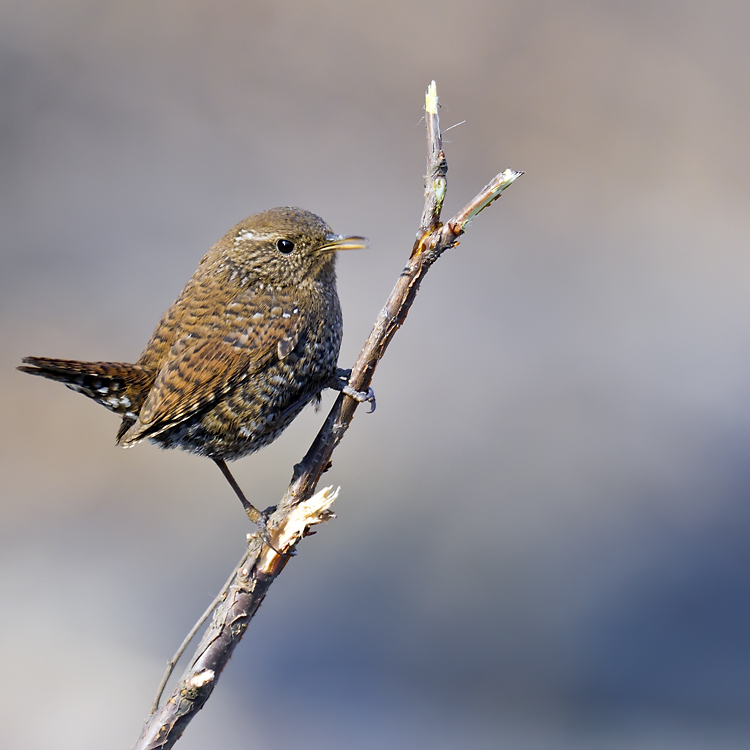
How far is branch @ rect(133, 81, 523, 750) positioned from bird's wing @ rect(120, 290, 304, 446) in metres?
0.35

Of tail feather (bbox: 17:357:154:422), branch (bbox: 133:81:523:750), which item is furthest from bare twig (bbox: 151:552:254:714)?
tail feather (bbox: 17:357:154:422)

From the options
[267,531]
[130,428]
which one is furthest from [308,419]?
[267,531]

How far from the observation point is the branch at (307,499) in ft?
5.32

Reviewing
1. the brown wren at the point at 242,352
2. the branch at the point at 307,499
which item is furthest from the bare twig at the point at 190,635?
the brown wren at the point at 242,352

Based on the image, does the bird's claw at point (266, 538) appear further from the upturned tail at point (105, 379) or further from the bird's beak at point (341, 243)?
the bird's beak at point (341, 243)

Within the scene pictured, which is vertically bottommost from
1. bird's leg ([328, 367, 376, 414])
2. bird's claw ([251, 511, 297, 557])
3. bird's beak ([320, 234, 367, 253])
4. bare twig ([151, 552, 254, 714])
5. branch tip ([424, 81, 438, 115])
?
bare twig ([151, 552, 254, 714])

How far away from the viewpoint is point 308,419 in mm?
6367

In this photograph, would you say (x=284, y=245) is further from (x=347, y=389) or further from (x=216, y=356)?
(x=347, y=389)

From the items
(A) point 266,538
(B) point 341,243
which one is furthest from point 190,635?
(B) point 341,243

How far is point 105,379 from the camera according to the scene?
6.79ft

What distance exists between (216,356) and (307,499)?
52 cm

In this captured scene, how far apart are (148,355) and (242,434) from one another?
359 millimetres

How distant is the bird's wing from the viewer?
2.09 m

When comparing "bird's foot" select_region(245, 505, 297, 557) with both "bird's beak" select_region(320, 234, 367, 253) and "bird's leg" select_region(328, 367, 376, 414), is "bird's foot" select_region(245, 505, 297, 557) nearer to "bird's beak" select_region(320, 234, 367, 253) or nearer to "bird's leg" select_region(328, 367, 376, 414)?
"bird's leg" select_region(328, 367, 376, 414)
